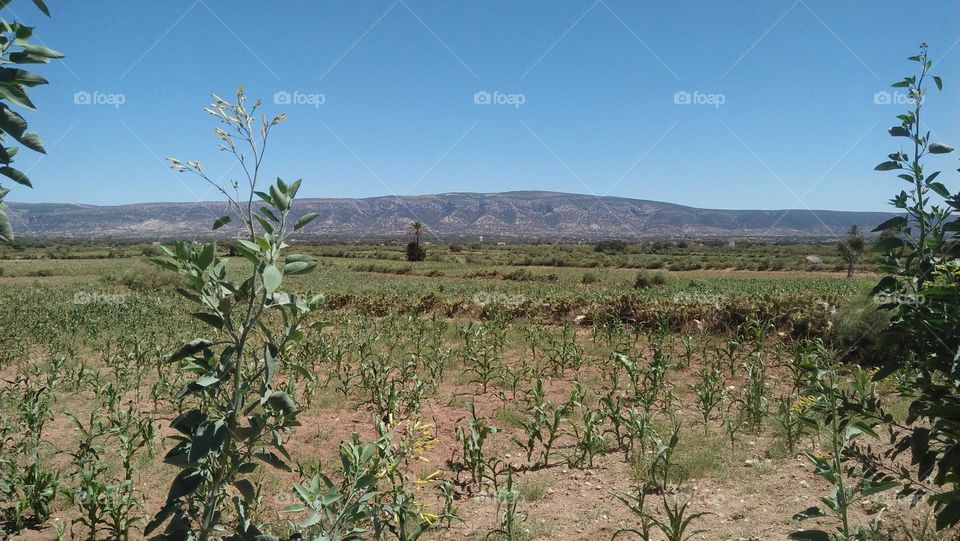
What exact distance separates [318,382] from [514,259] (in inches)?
1878

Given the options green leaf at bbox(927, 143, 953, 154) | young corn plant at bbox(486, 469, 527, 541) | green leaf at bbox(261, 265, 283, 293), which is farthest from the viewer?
young corn plant at bbox(486, 469, 527, 541)

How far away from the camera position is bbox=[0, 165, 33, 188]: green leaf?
1.42 metres

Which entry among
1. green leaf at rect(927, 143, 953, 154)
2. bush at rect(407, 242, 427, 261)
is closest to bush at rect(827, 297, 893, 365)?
green leaf at rect(927, 143, 953, 154)

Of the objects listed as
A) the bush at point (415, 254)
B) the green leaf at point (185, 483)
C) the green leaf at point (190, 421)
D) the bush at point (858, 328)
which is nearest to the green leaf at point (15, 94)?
the green leaf at point (190, 421)

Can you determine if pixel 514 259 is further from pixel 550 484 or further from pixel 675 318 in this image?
pixel 550 484

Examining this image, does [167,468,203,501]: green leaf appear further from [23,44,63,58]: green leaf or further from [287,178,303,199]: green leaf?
[23,44,63,58]: green leaf

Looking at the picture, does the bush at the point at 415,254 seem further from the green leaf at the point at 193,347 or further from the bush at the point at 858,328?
the green leaf at the point at 193,347

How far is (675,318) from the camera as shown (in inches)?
407

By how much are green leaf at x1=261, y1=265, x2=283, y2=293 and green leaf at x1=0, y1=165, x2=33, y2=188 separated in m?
0.71

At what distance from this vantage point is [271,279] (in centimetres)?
134

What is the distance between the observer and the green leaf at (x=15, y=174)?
142 centimetres

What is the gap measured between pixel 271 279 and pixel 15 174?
0.76 m

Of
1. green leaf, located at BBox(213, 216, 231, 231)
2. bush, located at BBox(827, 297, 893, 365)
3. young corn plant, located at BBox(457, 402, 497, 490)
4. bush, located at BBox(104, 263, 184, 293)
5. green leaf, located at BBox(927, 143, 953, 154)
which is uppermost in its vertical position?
green leaf, located at BBox(927, 143, 953, 154)

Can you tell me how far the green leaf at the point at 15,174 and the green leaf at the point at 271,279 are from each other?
71cm
